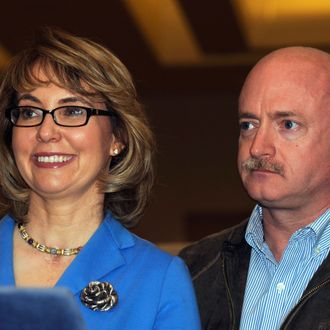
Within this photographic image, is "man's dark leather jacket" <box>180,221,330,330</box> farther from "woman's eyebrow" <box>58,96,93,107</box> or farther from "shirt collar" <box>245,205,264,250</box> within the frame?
"woman's eyebrow" <box>58,96,93,107</box>

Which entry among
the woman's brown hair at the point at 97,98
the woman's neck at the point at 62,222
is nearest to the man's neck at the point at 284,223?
the woman's brown hair at the point at 97,98

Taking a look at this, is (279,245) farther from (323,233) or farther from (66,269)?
(66,269)

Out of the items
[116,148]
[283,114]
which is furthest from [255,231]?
[116,148]

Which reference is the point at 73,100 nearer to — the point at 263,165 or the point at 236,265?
the point at 263,165

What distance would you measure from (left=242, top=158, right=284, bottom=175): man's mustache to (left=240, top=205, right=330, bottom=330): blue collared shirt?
0.18 metres

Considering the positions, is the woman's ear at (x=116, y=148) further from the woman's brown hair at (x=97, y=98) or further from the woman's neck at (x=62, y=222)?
the woman's neck at (x=62, y=222)

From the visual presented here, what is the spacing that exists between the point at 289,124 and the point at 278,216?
25 cm

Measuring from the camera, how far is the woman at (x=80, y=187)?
2043 millimetres

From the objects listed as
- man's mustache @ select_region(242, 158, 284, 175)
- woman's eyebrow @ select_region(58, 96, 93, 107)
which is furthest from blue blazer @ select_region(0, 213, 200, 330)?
man's mustache @ select_region(242, 158, 284, 175)

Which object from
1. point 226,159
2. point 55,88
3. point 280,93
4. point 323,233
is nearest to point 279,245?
point 323,233

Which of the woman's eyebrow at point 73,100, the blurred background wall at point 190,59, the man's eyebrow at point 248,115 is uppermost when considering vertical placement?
the blurred background wall at point 190,59

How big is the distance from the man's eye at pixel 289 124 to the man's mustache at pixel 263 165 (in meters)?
0.12

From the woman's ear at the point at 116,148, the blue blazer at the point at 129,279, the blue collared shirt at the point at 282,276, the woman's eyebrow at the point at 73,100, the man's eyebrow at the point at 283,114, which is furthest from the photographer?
the man's eyebrow at the point at 283,114

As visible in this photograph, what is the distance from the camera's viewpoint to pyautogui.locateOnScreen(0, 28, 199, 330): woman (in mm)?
2043
